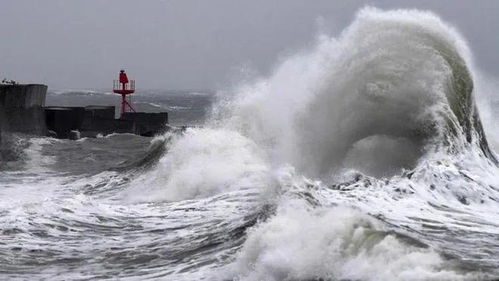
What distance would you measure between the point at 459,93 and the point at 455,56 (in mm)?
1232

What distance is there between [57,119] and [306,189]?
49.2 feet

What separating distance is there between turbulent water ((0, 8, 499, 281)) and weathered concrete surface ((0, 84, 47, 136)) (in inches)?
46.1

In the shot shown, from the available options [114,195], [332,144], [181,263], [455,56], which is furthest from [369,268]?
[455,56]

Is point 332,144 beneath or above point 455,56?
beneath

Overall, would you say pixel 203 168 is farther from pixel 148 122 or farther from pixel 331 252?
pixel 148 122

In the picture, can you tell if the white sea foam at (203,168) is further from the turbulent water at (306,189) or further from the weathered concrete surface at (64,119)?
the weathered concrete surface at (64,119)

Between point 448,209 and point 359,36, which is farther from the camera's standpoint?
point 359,36

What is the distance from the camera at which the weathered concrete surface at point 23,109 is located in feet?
58.2

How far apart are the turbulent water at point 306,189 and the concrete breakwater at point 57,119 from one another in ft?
4.55

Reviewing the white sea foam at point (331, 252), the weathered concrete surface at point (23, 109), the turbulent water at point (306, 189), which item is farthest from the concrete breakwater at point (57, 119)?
the white sea foam at point (331, 252)

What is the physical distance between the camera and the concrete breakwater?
59.3 ft

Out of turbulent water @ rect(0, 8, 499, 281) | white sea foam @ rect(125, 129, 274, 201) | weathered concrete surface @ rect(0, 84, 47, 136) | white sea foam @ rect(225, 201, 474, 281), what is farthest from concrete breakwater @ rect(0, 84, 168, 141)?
white sea foam @ rect(225, 201, 474, 281)

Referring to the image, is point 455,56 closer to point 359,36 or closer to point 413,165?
point 359,36

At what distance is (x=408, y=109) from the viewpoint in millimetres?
11312
